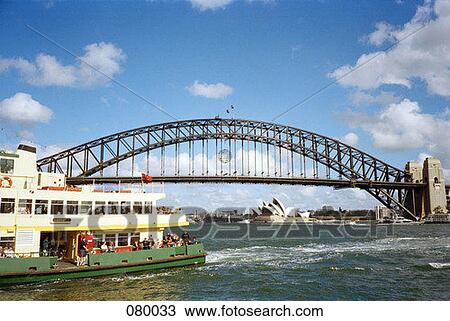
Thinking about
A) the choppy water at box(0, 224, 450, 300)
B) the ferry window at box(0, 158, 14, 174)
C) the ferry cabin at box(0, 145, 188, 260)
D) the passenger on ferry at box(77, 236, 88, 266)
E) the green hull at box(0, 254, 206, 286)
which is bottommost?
the choppy water at box(0, 224, 450, 300)

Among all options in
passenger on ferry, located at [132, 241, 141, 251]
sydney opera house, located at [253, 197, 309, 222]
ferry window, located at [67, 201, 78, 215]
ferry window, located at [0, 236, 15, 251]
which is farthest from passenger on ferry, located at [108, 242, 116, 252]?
sydney opera house, located at [253, 197, 309, 222]

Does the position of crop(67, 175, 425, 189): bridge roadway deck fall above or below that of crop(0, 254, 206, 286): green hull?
above

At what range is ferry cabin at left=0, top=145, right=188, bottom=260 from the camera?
736 inches

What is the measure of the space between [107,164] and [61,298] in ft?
199

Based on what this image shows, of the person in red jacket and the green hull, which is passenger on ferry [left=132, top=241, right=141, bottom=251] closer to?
the green hull

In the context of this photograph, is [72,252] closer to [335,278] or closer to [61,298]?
[61,298]

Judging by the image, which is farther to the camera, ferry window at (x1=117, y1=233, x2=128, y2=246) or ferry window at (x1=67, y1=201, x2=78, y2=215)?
ferry window at (x1=117, y1=233, x2=128, y2=246)

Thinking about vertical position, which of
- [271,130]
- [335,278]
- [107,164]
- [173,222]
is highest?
[271,130]

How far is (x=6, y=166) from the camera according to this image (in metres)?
20.0

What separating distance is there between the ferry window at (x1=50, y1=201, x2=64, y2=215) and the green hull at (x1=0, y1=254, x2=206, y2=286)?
2761 mm

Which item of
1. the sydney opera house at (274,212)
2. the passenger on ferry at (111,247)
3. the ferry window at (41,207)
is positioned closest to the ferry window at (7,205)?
the ferry window at (41,207)

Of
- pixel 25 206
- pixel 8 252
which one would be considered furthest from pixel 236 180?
pixel 8 252

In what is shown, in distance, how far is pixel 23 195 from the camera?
62.2 feet
